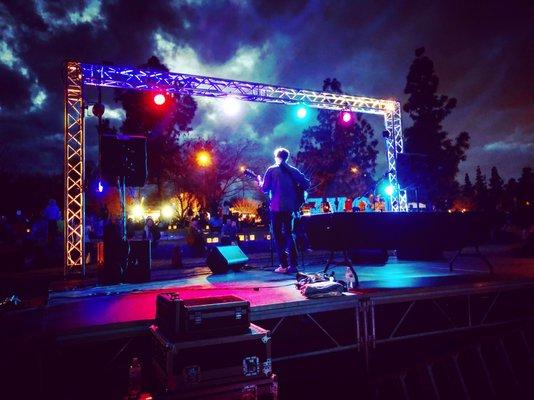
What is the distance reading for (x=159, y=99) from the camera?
9703mm

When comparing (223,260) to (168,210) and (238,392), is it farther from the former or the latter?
(168,210)

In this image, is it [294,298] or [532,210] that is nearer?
[294,298]

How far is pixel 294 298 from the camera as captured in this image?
3510 millimetres

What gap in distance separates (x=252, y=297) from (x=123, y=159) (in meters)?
3.81

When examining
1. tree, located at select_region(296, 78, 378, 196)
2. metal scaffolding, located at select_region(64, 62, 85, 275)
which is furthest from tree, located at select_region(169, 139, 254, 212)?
metal scaffolding, located at select_region(64, 62, 85, 275)

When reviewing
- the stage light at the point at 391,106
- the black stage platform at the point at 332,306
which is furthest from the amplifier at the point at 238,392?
the stage light at the point at 391,106

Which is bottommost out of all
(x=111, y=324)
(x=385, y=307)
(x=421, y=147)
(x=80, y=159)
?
(x=385, y=307)

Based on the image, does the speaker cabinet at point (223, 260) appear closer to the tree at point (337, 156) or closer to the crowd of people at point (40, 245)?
the crowd of people at point (40, 245)

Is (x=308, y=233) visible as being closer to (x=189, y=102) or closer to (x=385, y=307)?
(x=385, y=307)

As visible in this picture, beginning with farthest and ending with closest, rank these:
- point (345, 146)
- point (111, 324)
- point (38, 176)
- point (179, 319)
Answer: point (38, 176) < point (345, 146) < point (111, 324) < point (179, 319)

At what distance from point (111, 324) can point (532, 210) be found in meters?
13.9

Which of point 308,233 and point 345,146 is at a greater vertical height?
point 345,146

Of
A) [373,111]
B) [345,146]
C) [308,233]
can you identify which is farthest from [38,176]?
[308,233]

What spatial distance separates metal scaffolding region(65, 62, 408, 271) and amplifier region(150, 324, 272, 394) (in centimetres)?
537
